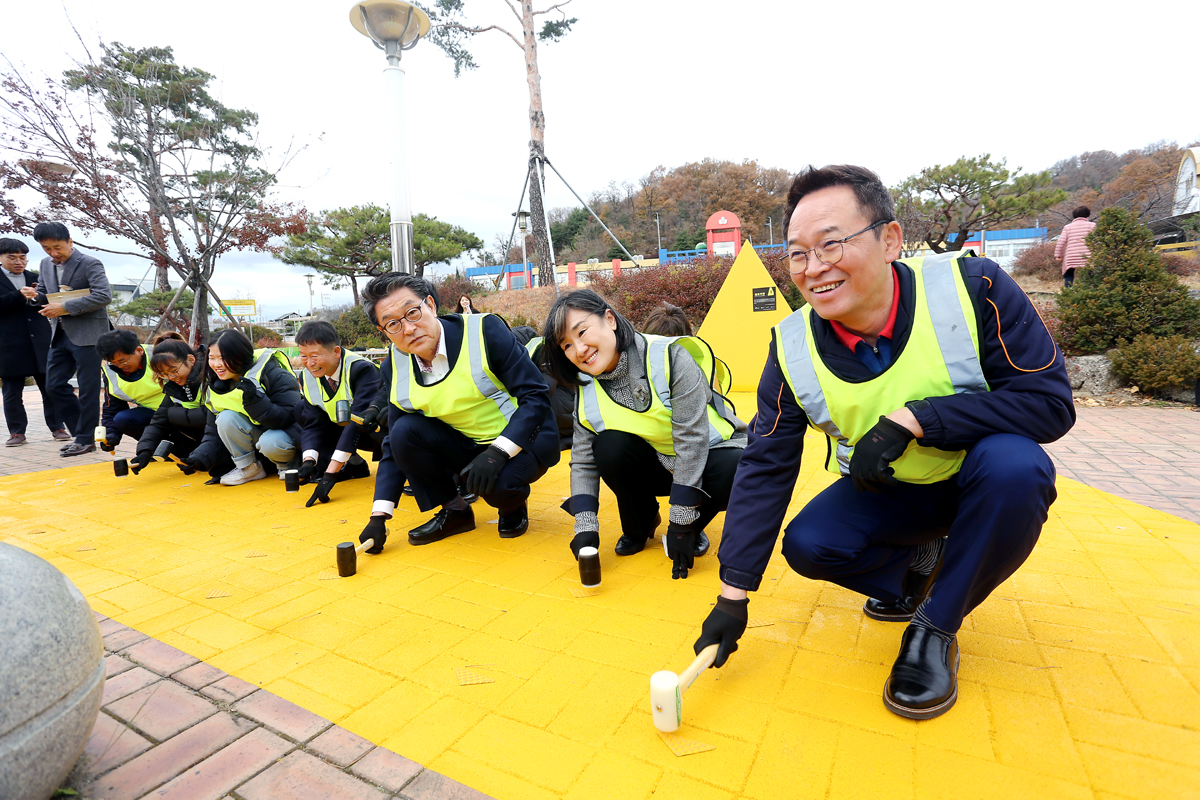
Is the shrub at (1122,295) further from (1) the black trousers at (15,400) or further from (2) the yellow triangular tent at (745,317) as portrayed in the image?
(1) the black trousers at (15,400)

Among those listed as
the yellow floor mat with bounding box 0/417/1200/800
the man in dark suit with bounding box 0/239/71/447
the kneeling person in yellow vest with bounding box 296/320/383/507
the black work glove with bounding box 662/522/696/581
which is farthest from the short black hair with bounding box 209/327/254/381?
the black work glove with bounding box 662/522/696/581

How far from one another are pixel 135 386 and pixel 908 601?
18.1ft

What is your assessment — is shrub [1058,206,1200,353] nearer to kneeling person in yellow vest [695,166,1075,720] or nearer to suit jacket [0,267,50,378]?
kneeling person in yellow vest [695,166,1075,720]

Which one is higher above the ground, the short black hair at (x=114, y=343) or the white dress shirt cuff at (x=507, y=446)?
the short black hair at (x=114, y=343)

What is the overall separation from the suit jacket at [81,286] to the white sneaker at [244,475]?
229 cm

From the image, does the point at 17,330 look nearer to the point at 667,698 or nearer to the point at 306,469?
the point at 306,469

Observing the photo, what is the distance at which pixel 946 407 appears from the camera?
1.50 m

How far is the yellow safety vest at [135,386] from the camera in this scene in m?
4.73

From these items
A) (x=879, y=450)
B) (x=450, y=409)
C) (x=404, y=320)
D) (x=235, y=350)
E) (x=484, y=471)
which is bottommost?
(x=484, y=471)

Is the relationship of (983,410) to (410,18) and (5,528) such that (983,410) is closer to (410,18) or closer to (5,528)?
(5,528)

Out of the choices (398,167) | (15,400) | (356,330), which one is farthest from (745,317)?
(356,330)

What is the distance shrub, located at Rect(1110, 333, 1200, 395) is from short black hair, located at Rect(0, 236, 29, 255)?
11.4m

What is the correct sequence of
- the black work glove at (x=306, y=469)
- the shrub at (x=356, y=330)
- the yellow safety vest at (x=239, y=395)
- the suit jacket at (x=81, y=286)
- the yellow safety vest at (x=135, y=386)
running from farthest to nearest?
the shrub at (x=356, y=330) → the suit jacket at (x=81, y=286) → the yellow safety vest at (x=135, y=386) → the yellow safety vest at (x=239, y=395) → the black work glove at (x=306, y=469)

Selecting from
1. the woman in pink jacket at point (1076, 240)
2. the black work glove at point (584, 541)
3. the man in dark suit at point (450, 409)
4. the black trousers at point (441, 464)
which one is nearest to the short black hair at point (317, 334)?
the man in dark suit at point (450, 409)
